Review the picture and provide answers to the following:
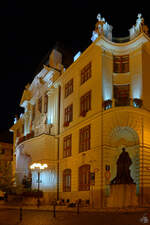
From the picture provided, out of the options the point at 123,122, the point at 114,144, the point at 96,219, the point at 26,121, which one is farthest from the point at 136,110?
the point at 26,121

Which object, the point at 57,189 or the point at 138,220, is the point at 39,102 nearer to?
the point at 57,189

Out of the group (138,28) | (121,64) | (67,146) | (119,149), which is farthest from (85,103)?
(138,28)

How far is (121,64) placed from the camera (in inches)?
1149

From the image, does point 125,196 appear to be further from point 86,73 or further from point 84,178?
point 86,73

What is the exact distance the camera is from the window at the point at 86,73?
30703 mm

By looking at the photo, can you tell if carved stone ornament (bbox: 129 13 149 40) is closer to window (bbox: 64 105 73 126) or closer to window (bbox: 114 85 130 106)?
window (bbox: 114 85 130 106)

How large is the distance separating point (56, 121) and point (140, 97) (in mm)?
12377

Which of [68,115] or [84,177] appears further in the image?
[68,115]

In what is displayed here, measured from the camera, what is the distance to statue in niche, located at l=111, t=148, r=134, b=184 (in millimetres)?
25844

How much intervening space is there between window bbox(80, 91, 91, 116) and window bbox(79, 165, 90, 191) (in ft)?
17.8

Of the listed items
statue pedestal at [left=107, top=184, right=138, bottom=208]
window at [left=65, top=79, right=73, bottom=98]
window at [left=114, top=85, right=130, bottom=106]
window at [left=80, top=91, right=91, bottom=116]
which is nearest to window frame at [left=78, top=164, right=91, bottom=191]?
statue pedestal at [left=107, top=184, right=138, bottom=208]

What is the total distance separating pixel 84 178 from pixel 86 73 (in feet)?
35.5

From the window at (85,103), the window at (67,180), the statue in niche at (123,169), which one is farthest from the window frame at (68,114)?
the statue in niche at (123,169)

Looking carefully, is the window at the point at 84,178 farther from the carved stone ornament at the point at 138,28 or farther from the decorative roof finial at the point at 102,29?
the carved stone ornament at the point at 138,28
